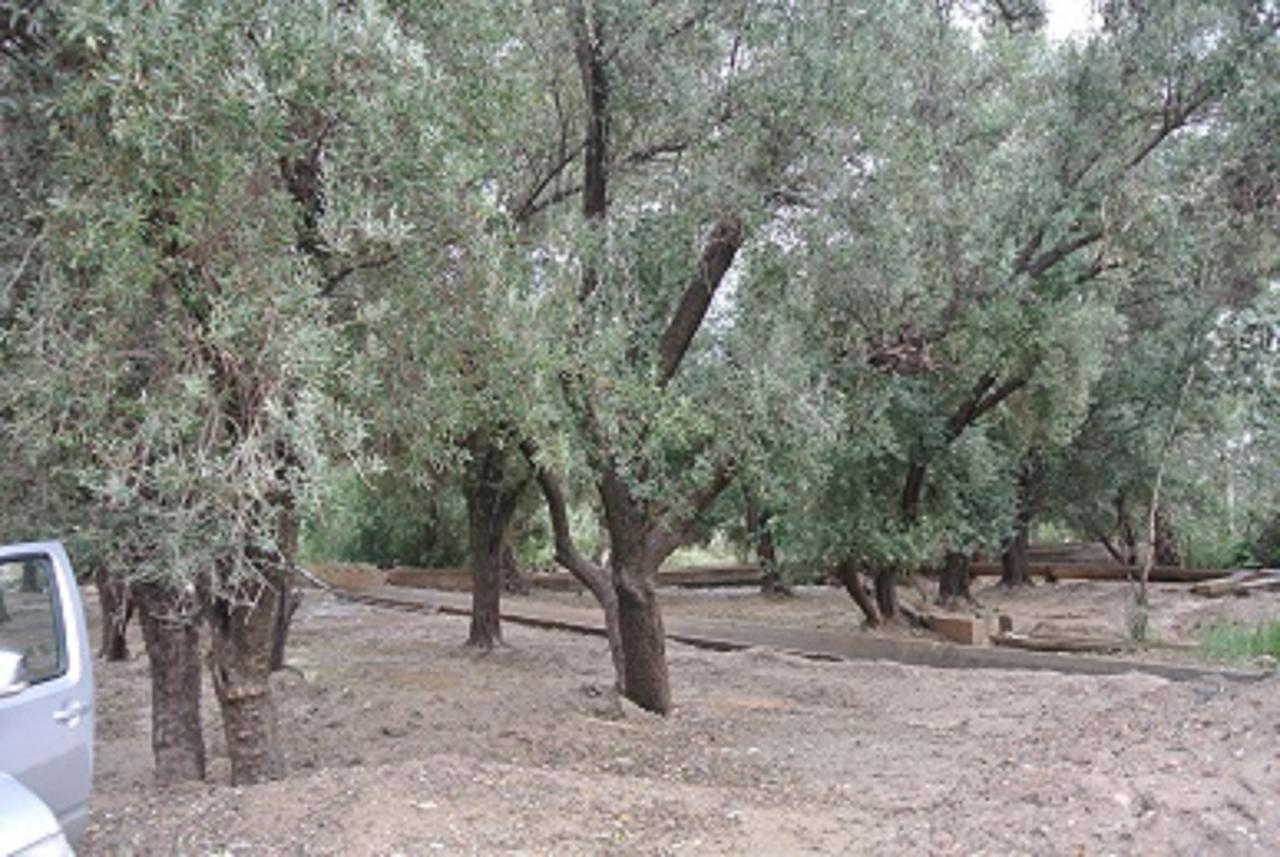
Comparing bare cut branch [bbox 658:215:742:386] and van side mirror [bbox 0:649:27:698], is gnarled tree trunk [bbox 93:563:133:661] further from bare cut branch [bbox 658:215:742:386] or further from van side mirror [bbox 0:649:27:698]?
van side mirror [bbox 0:649:27:698]

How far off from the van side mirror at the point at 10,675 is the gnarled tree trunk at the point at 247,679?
218 cm

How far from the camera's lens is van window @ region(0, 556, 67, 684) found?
4422 mm

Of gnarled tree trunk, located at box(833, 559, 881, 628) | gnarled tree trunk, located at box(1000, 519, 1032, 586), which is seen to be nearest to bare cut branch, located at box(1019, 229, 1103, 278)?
gnarled tree trunk, located at box(833, 559, 881, 628)

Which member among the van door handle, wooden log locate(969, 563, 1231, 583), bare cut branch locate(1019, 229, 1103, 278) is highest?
bare cut branch locate(1019, 229, 1103, 278)

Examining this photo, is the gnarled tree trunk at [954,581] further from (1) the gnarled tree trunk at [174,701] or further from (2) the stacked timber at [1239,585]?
(1) the gnarled tree trunk at [174,701]

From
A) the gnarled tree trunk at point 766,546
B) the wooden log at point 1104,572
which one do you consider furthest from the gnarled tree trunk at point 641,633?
the wooden log at point 1104,572

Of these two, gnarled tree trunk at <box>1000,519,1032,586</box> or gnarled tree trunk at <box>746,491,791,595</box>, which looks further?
gnarled tree trunk at <box>1000,519,1032,586</box>

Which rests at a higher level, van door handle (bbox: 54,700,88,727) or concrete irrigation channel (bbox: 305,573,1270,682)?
van door handle (bbox: 54,700,88,727)

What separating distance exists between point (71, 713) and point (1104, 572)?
2349 cm

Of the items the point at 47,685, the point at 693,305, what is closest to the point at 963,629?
the point at 693,305

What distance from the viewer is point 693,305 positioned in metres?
9.50

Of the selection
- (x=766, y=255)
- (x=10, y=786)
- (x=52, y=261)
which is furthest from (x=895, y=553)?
(x=10, y=786)

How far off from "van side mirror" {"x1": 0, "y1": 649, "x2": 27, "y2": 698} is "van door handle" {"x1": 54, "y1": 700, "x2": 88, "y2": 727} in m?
0.34

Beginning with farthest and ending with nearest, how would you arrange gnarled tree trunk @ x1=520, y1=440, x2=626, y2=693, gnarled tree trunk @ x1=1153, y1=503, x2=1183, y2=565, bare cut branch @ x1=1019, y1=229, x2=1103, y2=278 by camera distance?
1. gnarled tree trunk @ x1=1153, y1=503, x2=1183, y2=565
2. bare cut branch @ x1=1019, y1=229, x2=1103, y2=278
3. gnarled tree trunk @ x1=520, y1=440, x2=626, y2=693
